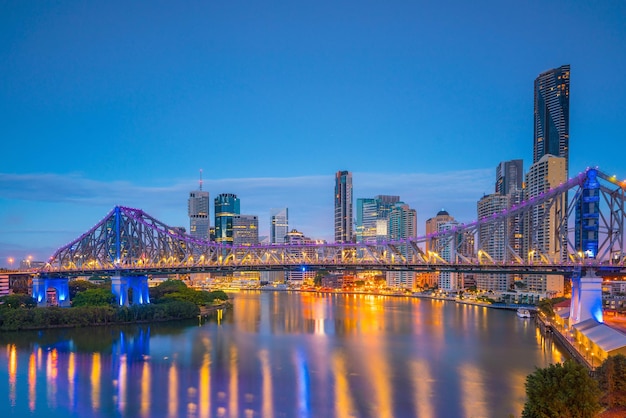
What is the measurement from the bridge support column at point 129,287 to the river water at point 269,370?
19.5 ft

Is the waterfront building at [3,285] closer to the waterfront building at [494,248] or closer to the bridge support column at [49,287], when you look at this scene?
the bridge support column at [49,287]

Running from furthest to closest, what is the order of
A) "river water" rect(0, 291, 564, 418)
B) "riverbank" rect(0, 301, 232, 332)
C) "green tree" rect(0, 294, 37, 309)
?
"green tree" rect(0, 294, 37, 309) < "riverbank" rect(0, 301, 232, 332) < "river water" rect(0, 291, 564, 418)

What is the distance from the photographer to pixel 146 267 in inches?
1517

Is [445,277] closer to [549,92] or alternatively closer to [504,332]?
[504,332]

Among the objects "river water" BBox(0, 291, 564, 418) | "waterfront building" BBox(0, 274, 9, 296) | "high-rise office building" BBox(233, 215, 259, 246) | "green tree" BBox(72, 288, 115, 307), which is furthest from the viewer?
"high-rise office building" BBox(233, 215, 259, 246)

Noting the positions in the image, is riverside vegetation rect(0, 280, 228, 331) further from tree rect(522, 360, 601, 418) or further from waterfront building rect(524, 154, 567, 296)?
waterfront building rect(524, 154, 567, 296)

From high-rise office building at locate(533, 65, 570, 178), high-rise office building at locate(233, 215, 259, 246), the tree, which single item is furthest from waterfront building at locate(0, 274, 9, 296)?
high-rise office building at locate(233, 215, 259, 246)

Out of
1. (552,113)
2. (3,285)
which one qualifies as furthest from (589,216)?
(552,113)

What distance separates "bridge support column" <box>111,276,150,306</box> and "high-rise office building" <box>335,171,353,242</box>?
110m

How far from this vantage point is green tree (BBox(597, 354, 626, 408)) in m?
14.0

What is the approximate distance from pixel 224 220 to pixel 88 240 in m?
109

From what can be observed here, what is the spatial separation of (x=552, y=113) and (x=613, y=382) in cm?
9894

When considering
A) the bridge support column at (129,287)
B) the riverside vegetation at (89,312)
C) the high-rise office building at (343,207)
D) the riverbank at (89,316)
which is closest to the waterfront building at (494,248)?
the riverside vegetation at (89,312)

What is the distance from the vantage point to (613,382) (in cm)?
1433
